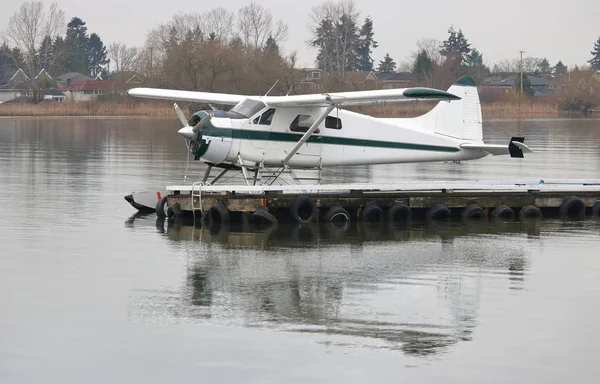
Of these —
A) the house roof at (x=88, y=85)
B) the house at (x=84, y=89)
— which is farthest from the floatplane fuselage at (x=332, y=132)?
the house at (x=84, y=89)

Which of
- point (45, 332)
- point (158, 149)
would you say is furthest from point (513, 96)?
point (45, 332)

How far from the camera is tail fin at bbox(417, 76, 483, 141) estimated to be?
17891 mm

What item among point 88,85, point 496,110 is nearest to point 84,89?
point 88,85

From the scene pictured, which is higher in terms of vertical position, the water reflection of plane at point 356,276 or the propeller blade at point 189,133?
the propeller blade at point 189,133

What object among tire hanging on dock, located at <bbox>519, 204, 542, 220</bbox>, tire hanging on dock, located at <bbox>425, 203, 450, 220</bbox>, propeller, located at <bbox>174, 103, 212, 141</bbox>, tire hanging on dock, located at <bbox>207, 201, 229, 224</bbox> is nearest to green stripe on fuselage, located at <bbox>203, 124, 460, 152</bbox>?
propeller, located at <bbox>174, 103, 212, 141</bbox>

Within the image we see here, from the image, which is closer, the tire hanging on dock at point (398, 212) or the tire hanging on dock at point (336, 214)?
the tire hanging on dock at point (336, 214)

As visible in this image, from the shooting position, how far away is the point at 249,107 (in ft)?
53.8

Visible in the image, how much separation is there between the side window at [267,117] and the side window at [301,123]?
368 millimetres

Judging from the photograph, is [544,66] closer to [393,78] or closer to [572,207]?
[393,78]

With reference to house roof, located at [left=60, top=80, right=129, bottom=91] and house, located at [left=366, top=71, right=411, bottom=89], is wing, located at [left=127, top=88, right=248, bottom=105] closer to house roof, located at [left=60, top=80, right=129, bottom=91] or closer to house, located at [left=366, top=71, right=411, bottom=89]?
house roof, located at [left=60, top=80, right=129, bottom=91]

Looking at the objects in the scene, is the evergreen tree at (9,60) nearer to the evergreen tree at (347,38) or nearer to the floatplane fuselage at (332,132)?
the evergreen tree at (347,38)

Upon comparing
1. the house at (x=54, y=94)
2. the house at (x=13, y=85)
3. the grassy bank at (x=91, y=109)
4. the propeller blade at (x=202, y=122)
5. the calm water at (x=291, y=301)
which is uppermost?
the house at (x=13, y=85)

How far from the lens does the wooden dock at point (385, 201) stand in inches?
602

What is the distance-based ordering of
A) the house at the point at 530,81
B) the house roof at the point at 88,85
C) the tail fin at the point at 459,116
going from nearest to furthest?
the tail fin at the point at 459,116 < the house roof at the point at 88,85 < the house at the point at 530,81
